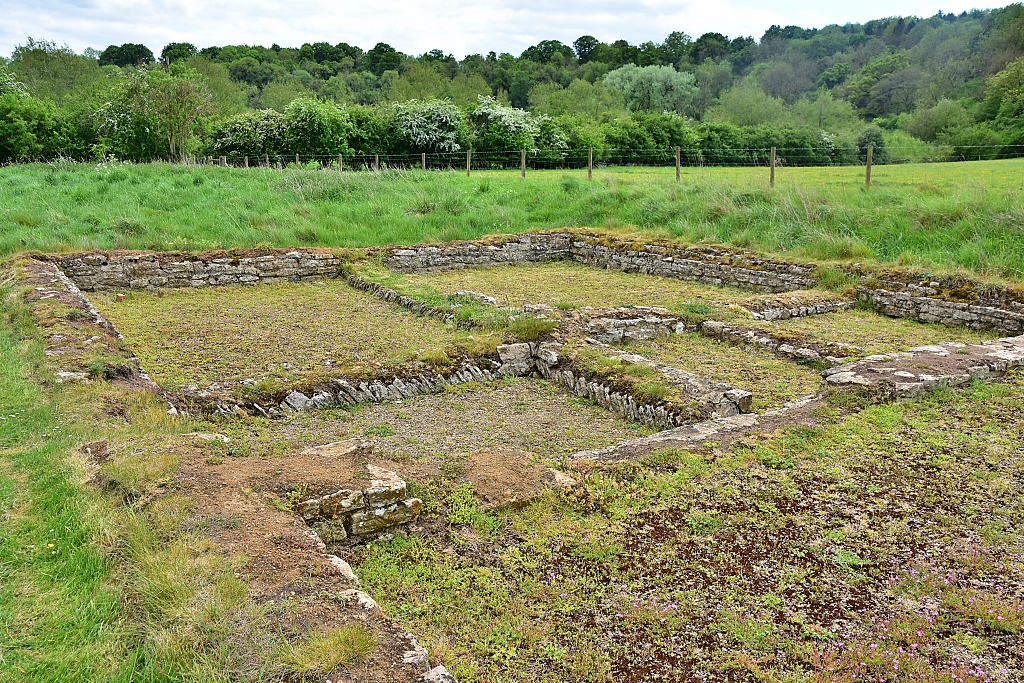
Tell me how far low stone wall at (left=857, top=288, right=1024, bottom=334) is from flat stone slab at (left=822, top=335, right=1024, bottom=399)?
1.88 metres

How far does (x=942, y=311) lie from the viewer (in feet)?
33.7

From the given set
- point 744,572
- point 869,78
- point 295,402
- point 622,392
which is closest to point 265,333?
point 295,402

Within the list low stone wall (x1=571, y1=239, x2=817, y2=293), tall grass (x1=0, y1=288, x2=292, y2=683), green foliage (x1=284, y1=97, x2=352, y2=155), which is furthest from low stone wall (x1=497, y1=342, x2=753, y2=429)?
green foliage (x1=284, y1=97, x2=352, y2=155)

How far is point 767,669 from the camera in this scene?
3203mm

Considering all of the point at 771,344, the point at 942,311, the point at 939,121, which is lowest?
the point at 771,344

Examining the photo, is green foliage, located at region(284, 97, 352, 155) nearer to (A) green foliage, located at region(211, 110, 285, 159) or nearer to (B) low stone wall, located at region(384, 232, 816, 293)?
(A) green foliage, located at region(211, 110, 285, 159)

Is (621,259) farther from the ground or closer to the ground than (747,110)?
closer to the ground

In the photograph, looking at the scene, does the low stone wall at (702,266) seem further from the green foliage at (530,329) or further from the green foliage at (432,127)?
the green foliage at (432,127)

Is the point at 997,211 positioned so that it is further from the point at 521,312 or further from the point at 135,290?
the point at 135,290

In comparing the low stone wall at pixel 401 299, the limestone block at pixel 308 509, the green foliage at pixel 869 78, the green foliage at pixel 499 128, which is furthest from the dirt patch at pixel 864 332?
the green foliage at pixel 869 78

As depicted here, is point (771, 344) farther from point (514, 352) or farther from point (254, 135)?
point (254, 135)

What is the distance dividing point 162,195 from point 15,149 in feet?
43.2

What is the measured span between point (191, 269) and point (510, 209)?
28.6 feet

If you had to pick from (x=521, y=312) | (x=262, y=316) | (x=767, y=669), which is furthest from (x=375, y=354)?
(x=767, y=669)
